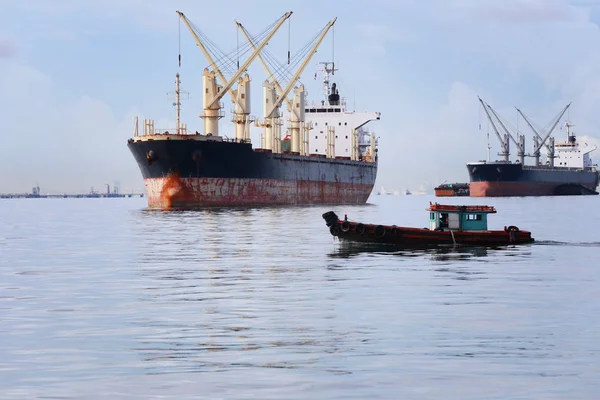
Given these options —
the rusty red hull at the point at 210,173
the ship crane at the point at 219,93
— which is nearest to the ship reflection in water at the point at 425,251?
the rusty red hull at the point at 210,173

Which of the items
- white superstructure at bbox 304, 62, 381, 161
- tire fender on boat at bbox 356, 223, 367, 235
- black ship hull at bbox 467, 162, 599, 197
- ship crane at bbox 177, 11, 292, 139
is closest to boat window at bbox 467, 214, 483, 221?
tire fender on boat at bbox 356, 223, 367, 235

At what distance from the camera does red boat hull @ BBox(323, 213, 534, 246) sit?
37938mm

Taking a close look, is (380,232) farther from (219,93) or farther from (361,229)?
(219,93)

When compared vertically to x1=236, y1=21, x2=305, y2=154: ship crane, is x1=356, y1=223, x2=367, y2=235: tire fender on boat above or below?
below

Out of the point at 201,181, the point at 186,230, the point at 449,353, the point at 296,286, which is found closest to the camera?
the point at 449,353

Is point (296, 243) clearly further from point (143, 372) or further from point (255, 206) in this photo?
point (255, 206)

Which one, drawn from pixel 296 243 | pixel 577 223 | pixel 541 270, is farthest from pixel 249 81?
pixel 541 270

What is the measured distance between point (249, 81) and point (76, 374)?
76.3 m

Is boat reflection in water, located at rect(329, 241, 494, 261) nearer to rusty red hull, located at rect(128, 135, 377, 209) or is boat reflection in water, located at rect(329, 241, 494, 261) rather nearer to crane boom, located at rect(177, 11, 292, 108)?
rusty red hull, located at rect(128, 135, 377, 209)

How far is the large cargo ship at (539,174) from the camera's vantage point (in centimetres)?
14762

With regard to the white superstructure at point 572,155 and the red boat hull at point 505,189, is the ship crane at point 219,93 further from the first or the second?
the white superstructure at point 572,155

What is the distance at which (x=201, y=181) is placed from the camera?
75.0m

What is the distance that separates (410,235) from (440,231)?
136 cm

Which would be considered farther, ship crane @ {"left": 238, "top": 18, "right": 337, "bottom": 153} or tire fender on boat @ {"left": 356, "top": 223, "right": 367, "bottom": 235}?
ship crane @ {"left": 238, "top": 18, "right": 337, "bottom": 153}
